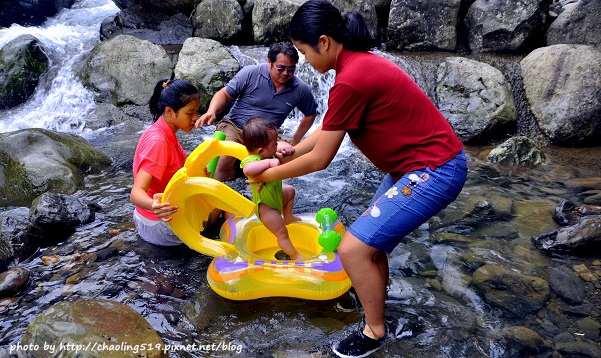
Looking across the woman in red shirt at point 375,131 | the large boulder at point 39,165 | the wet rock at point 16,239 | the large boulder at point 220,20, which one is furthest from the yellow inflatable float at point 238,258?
the large boulder at point 220,20

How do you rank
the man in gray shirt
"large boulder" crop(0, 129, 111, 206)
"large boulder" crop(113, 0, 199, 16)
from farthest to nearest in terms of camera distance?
"large boulder" crop(113, 0, 199, 16) < "large boulder" crop(0, 129, 111, 206) < the man in gray shirt

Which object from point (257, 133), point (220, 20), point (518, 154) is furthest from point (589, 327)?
point (220, 20)

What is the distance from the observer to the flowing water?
2.93 m

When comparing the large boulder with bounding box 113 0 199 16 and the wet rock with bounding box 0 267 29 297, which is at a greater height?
the large boulder with bounding box 113 0 199 16

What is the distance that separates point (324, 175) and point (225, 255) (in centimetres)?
255

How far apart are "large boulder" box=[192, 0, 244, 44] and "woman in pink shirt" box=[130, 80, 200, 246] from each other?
6.15 metres

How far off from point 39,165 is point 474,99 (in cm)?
586

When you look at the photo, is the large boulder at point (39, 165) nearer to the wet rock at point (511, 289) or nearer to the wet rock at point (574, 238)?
the wet rock at point (511, 289)

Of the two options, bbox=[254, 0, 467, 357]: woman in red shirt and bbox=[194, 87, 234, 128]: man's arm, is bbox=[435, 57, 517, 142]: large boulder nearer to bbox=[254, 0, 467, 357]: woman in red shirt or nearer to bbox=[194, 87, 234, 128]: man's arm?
bbox=[194, 87, 234, 128]: man's arm

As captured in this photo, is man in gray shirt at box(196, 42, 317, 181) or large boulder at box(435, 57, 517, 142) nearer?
man in gray shirt at box(196, 42, 317, 181)

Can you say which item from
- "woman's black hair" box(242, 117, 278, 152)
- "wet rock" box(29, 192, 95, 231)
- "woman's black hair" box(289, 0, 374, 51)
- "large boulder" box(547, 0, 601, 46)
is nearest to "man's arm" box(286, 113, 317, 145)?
"woman's black hair" box(242, 117, 278, 152)

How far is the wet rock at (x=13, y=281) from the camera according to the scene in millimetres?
3361

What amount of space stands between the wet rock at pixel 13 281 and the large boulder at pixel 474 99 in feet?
18.3

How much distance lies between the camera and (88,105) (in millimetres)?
8125
